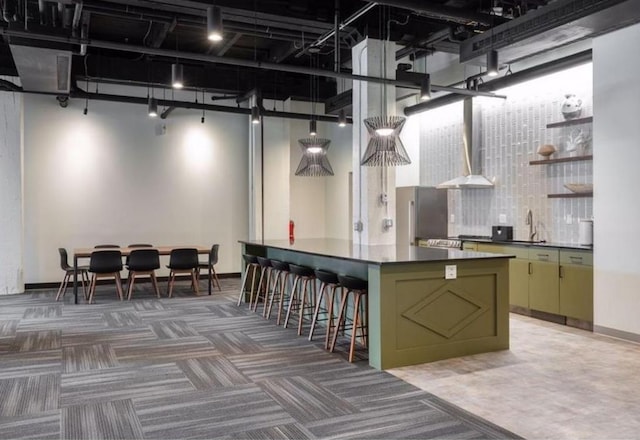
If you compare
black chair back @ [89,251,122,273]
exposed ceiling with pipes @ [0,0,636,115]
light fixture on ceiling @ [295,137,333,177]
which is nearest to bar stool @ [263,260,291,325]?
light fixture on ceiling @ [295,137,333,177]

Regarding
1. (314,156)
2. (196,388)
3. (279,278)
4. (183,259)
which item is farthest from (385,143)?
(183,259)

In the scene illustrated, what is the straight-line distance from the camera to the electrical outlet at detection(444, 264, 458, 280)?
186 inches

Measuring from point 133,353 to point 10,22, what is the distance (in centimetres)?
361

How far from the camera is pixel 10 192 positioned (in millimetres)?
8609

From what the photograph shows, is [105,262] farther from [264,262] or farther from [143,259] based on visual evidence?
[264,262]

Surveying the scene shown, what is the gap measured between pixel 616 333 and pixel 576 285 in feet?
2.23

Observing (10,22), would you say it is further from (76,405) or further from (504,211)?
(504,211)

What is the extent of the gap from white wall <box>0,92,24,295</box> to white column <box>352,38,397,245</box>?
5.72 meters

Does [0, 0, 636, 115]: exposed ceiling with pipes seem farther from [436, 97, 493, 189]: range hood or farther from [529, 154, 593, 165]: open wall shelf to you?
[529, 154, 593, 165]: open wall shelf

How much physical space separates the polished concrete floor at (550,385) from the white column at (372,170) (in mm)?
2087

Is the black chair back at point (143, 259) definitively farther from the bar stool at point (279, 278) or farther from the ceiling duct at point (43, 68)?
the ceiling duct at point (43, 68)

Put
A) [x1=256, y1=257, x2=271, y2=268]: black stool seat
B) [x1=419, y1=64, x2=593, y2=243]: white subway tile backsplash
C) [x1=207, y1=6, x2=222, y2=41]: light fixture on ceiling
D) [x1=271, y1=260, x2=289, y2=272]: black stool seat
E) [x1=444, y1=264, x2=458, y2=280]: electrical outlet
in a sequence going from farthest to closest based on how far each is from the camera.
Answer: [x1=256, y1=257, x2=271, y2=268]: black stool seat, [x1=419, y1=64, x2=593, y2=243]: white subway tile backsplash, [x1=271, y1=260, x2=289, y2=272]: black stool seat, [x1=444, y1=264, x2=458, y2=280]: electrical outlet, [x1=207, y1=6, x2=222, y2=41]: light fixture on ceiling

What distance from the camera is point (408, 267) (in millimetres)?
4562

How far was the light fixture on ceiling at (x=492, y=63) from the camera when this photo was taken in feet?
16.6
